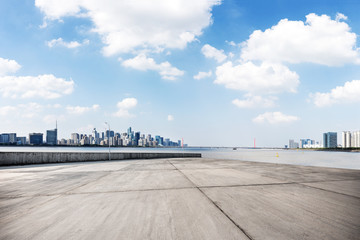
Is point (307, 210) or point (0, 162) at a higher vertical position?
point (307, 210)

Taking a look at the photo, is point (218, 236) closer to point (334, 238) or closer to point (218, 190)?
point (334, 238)

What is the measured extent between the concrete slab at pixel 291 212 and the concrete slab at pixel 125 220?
567 millimetres

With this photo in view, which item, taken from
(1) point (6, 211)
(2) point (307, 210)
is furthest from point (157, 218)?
(1) point (6, 211)

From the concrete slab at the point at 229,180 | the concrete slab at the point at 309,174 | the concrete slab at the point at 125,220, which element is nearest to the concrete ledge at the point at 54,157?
the concrete slab at the point at 125,220

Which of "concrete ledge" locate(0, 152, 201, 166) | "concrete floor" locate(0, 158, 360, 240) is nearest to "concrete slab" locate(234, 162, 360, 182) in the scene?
"concrete floor" locate(0, 158, 360, 240)

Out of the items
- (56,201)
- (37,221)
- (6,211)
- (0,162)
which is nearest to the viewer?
(37,221)

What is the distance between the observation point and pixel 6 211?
17.5 ft

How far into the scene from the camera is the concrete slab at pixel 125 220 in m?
3.74

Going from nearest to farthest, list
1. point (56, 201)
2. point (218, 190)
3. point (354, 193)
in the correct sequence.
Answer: point (56, 201) → point (354, 193) → point (218, 190)

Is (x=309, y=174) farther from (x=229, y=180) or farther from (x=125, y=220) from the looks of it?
(x=125, y=220)

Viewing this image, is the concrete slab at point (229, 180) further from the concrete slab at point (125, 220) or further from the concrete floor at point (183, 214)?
the concrete slab at point (125, 220)

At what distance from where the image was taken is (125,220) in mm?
4453

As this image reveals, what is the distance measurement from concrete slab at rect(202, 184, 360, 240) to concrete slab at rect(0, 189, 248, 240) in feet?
1.86

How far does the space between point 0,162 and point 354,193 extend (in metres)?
28.3
